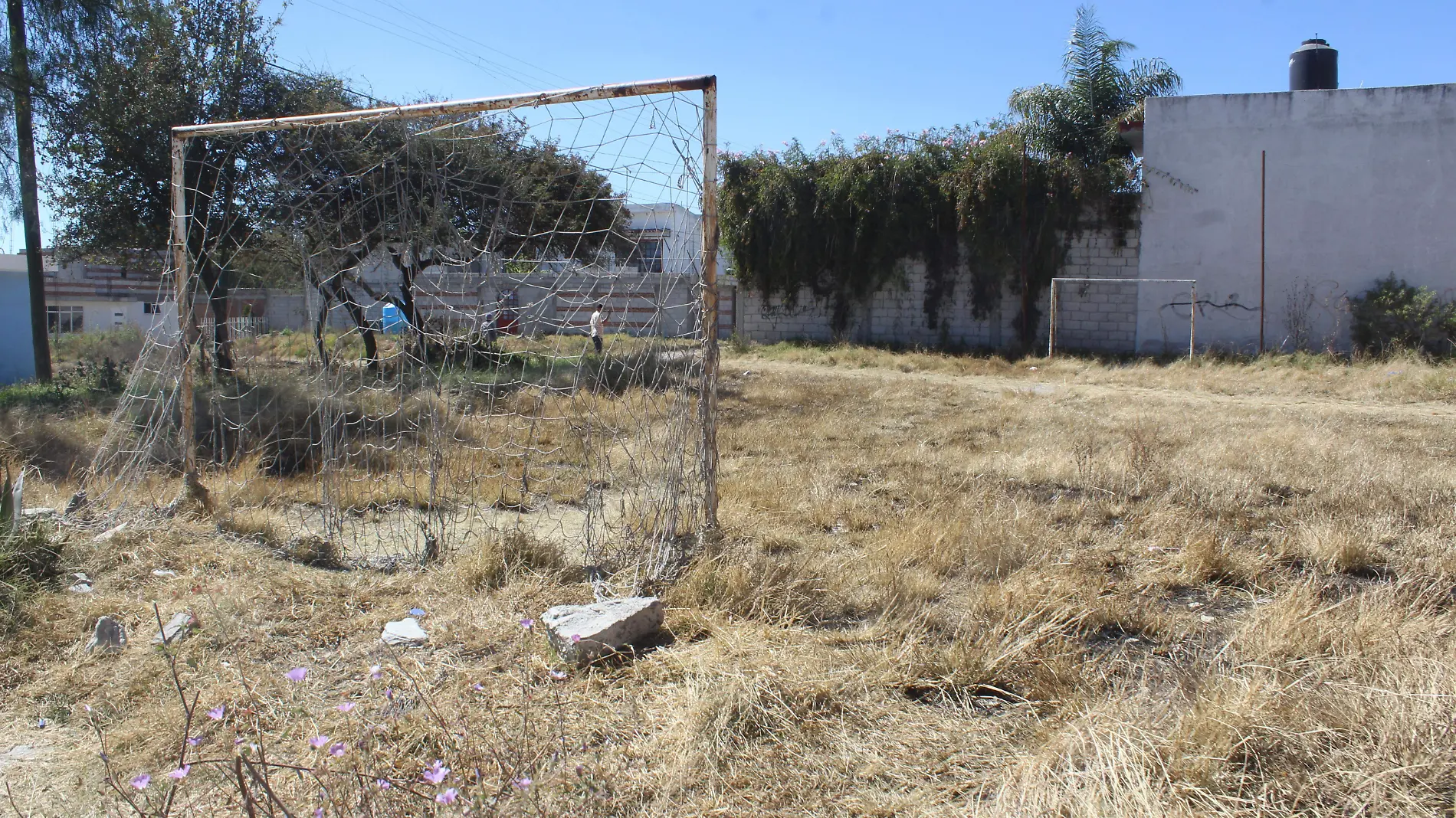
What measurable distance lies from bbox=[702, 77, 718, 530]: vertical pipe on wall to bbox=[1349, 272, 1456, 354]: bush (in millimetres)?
13796

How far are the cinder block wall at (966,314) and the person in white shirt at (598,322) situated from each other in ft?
37.8

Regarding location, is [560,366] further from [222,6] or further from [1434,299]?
[1434,299]

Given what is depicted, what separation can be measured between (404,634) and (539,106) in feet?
Answer: 8.35

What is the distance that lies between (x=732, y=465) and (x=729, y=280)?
15221 millimetres

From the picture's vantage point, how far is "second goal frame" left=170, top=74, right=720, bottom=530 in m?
4.13

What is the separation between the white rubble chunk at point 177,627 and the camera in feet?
10.9

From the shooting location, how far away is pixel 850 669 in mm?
3037

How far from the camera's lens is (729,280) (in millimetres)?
21578

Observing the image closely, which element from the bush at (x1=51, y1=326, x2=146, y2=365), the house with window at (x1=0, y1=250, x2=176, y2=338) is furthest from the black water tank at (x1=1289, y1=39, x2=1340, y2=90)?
the house with window at (x1=0, y1=250, x2=176, y2=338)

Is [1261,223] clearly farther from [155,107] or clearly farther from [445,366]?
[155,107]

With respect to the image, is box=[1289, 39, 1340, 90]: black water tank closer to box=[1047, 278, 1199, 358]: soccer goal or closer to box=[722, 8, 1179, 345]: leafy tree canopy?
box=[722, 8, 1179, 345]: leafy tree canopy

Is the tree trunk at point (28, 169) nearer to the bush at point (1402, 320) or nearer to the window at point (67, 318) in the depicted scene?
the window at point (67, 318)

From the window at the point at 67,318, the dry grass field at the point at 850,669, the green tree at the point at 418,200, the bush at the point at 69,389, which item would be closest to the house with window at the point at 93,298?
the window at the point at 67,318

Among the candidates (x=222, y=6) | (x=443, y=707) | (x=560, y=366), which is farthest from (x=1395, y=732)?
(x=222, y=6)
